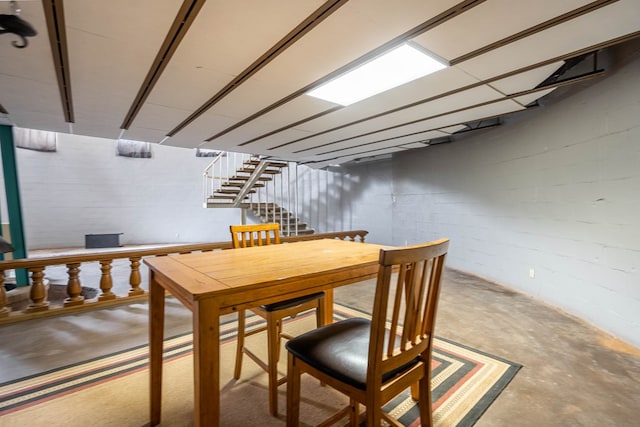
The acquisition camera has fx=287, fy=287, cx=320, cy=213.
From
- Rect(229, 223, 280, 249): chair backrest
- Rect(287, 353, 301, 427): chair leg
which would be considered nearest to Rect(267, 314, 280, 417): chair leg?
Rect(287, 353, 301, 427): chair leg

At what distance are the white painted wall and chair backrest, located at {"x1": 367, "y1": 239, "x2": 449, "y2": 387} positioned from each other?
8822mm

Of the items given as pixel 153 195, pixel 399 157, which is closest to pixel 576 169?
pixel 399 157

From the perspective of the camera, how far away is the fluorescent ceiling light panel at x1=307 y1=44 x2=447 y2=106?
1917 millimetres

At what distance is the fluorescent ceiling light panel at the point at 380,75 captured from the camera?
1.92 metres

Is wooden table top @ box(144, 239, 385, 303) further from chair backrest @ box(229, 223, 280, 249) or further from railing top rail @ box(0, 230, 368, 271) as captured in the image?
railing top rail @ box(0, 230, 368, 271)

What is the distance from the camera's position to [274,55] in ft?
6.10

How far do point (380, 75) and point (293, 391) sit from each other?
2106 millimetres

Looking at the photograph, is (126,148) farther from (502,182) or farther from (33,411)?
(502,182)

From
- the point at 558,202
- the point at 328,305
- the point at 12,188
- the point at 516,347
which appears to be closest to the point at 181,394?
the point at 328,305

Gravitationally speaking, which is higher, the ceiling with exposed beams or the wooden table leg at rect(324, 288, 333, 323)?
the ceiling with exposed beams

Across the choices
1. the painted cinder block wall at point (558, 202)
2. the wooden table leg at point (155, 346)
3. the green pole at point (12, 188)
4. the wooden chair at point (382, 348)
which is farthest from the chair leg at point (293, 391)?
the green pole at point (12, 188)

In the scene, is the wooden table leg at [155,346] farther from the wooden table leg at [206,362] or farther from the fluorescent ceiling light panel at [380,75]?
the fluorescent ceiling light panel at [380,75]

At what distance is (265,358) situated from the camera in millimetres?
2084

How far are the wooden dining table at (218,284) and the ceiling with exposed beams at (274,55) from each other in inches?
49.7
